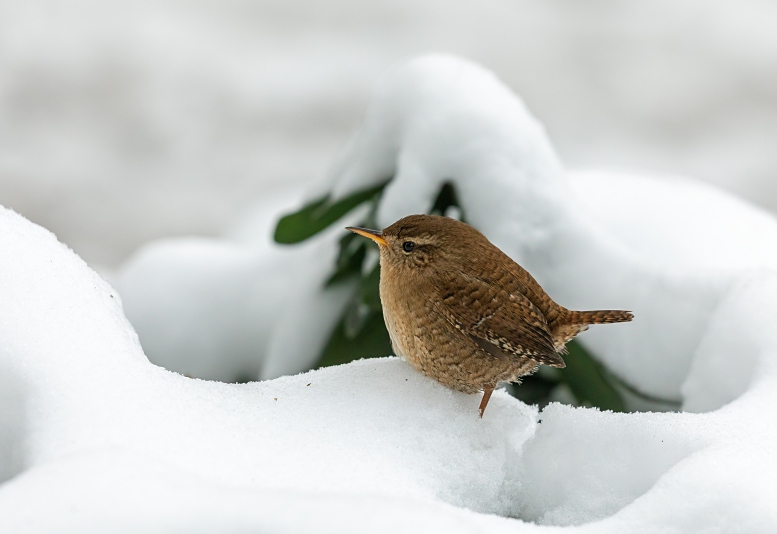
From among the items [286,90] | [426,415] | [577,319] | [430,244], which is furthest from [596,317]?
[286,90]

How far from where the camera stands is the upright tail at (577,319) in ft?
5.29

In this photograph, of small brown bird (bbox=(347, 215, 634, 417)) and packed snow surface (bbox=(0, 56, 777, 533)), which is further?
small brown bird (bbox=(347, 215, 634, 417))

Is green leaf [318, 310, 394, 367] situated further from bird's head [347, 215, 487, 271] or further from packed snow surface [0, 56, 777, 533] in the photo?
bird's head [347, 215, 487, 271]

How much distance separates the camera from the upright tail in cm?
161

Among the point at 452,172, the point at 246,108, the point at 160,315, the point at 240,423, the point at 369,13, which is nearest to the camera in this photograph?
the point at 240,423

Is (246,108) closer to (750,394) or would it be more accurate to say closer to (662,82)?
(662,82)

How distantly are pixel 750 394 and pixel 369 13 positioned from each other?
214 inches

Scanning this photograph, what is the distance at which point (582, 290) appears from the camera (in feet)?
6.77

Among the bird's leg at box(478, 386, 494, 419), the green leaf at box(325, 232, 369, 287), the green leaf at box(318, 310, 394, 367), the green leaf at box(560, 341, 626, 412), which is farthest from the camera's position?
the green leaf at box(325, 232, 369, 287)

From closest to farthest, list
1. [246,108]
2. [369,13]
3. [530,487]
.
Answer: [530,487] < [246,108] < [369,13]

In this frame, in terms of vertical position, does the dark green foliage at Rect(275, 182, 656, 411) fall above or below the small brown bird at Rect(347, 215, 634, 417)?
below

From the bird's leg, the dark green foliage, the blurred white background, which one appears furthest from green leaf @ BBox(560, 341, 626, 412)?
the blurred white background

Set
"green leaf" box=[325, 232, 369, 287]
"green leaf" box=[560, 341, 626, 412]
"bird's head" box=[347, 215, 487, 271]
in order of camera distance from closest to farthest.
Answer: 1. "bird's head" box=[347, 215, 487, 271]
2. "green leaf" box=[560, 341, 626, 412]
3. "green leaf" box=[325, 232, 369, 287]

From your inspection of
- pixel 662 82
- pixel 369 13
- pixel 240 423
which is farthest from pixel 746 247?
pixel 369 13
